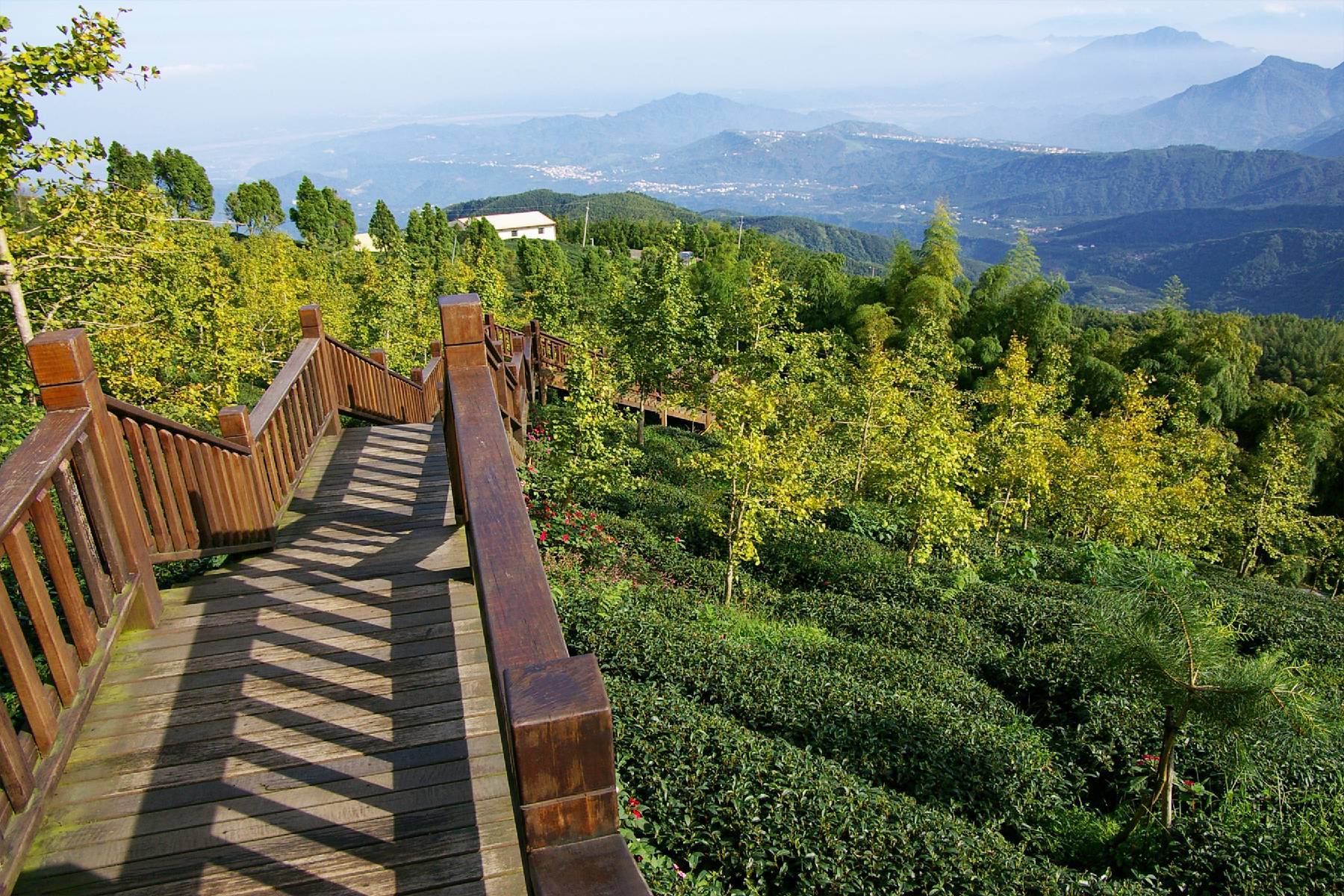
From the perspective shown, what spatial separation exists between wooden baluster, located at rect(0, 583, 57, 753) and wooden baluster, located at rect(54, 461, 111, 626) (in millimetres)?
428

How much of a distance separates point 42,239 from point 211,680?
305 inches

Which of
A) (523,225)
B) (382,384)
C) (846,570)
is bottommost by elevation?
(523,225)

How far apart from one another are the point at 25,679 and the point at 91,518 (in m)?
0.90

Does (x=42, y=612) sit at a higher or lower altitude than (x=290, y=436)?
higher

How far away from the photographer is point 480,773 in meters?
2.58

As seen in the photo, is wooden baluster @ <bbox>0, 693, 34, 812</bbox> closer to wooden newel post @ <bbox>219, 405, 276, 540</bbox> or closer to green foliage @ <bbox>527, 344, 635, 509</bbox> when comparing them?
wooden newel post @ <bbox>219, 405, 276, 540</bbox>

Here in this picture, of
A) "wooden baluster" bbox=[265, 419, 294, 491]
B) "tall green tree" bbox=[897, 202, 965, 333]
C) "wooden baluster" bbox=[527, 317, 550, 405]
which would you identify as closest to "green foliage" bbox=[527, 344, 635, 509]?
"wooden baluster" bbox=[265, 419, 294, 491]

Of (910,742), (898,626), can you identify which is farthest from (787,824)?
(898,626)

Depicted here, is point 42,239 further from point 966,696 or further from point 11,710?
point 966,696

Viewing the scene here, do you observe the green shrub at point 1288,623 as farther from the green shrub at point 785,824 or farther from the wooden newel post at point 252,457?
the wooden newel post at point 252,457

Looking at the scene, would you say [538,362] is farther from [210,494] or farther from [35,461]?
[35,461]

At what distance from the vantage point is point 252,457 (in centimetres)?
403

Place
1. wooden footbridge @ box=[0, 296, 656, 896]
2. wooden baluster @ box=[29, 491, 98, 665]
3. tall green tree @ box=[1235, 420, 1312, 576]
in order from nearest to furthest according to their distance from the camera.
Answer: wooden footbridge @ box=[0, 296, 656, 896]
wooden baluster @ box=[29, 491, 98, 665]
tall green tree @ box=[1235, 420, 1312, 576]

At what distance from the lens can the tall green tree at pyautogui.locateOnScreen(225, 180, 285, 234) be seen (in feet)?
175
